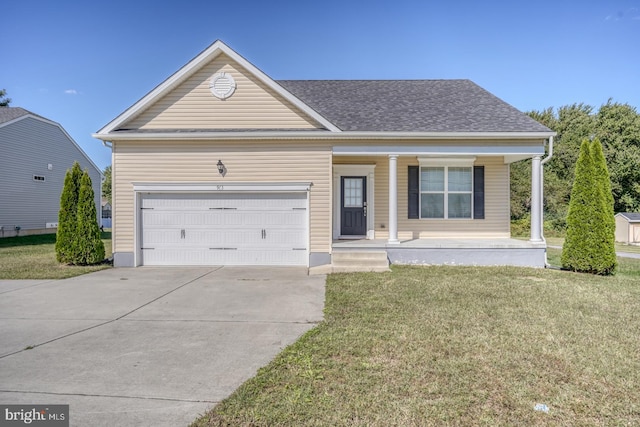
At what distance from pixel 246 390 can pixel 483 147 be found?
9.22m

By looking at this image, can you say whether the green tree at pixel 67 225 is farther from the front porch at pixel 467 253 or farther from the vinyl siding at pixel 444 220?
the vinyl siding at pixel 444 220

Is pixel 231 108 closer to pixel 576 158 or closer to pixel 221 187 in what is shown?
pixel 221 187

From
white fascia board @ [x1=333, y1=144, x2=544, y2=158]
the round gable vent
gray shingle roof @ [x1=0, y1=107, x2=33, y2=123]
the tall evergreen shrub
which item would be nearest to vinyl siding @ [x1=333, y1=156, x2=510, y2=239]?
white fascia board @ [x1=333, y1=144, x2=544, y2=158]

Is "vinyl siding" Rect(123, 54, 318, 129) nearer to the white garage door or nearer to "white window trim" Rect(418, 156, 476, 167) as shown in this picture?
the white garage door

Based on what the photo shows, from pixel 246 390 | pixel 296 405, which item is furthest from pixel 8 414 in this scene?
pixel 296 405

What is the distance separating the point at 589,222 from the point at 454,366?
23.6ft

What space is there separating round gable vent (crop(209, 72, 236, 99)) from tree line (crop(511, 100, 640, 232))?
20.4 meters

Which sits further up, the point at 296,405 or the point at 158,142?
the point at 158,142

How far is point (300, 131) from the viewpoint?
31.6 feet

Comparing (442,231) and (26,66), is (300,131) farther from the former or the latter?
(26,66)

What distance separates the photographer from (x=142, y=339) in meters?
4.47

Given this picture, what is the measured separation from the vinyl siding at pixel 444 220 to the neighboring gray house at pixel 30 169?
58.1ft

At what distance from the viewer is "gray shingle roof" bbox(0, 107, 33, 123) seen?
722 inches

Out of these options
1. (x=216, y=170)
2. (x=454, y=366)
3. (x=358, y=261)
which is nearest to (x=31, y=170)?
(x=216, y=170)
